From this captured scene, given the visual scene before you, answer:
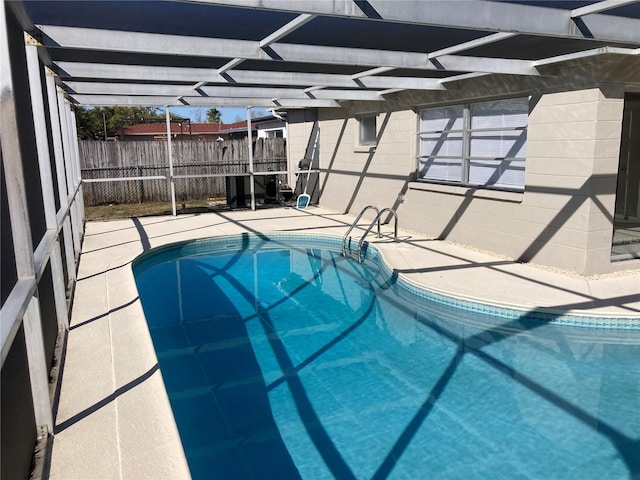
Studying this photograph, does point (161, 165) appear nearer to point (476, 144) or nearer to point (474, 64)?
point (476, 144)

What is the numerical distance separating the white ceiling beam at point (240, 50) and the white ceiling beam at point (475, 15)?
1.83 meters

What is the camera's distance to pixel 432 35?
5.42m

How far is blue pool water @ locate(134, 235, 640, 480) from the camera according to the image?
355 centimetres

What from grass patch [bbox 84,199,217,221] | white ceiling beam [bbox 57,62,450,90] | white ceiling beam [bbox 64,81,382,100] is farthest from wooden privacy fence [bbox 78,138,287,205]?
white ceiling beam [bbox 57,62,450,90]

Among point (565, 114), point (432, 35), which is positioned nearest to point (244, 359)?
point (432, 35)

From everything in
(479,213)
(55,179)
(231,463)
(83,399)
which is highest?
(55,179)

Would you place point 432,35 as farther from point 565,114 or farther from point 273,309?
point 273,309

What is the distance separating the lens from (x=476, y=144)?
8688 mm

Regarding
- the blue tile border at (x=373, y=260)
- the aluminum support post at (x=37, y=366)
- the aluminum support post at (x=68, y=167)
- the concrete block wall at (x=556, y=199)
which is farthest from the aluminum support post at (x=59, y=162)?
the concrete block wall at (x=556, y=199)

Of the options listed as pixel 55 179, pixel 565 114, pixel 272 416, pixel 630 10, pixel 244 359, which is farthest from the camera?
pixel 565 114

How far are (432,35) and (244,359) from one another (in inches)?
158

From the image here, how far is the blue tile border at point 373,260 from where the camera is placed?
552cm

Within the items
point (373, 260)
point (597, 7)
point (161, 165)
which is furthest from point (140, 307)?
point (161, 165)

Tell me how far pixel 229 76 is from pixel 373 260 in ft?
12.9
